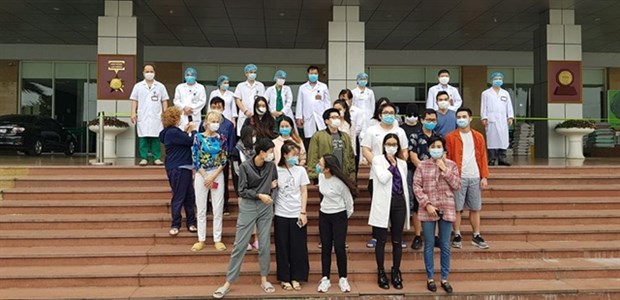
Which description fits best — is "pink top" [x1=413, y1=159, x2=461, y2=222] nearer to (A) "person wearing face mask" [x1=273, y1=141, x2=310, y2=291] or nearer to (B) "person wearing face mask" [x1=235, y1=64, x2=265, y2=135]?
(A) "person wearing face mask" [x1=273, y1=141, x2=310, y2=291]

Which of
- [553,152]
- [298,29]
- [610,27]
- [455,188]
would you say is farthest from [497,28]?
[455,188]

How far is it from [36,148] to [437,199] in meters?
12.8

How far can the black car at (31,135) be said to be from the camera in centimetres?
1272

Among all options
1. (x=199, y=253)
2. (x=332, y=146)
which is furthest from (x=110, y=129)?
(x=332, y=146)

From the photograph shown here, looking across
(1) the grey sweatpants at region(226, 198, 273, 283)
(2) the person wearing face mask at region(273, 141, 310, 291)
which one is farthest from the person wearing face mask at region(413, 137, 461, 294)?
(1) the grey sweatpants at region(226, 198, 273, 283)

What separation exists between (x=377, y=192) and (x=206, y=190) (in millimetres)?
2136

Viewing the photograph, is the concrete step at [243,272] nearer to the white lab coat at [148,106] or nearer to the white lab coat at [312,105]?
the white lab coat at [312,105]

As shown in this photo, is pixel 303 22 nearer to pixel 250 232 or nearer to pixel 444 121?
pixel 444 121

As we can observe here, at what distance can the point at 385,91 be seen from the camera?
64.3 ft

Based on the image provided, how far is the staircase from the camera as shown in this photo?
5.11 metres

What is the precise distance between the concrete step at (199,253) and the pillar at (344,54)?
644 centimetres

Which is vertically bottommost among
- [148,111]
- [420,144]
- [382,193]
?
[382,193]

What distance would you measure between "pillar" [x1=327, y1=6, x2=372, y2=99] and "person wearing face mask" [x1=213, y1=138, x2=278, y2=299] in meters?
7.23

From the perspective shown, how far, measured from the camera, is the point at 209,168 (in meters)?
5.55
